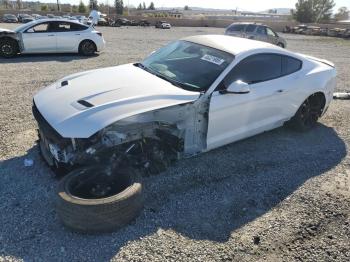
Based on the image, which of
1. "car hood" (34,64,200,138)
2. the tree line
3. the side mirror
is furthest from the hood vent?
the tree line

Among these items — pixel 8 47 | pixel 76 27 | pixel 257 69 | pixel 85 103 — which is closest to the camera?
pixel 85 103

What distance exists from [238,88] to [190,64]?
85 cm

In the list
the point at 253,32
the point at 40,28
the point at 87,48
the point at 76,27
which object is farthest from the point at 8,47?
the point at 253,32

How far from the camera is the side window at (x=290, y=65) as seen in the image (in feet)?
17.7

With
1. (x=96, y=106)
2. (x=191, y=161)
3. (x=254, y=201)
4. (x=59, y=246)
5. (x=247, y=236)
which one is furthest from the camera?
(x=191, y=161)

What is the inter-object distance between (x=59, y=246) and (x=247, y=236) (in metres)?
1.78

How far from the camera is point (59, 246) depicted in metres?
3.18

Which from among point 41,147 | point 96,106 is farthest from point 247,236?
point 41,147

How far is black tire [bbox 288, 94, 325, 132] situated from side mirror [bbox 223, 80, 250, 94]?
177 cm

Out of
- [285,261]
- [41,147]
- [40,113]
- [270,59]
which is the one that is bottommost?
[285,261]

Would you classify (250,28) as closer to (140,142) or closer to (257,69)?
(257,69)

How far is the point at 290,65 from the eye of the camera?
548 cm

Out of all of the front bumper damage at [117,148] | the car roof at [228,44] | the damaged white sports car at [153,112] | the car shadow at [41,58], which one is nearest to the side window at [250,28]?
the car shadow at [41,58]

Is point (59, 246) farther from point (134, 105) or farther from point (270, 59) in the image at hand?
point (270, 59)
